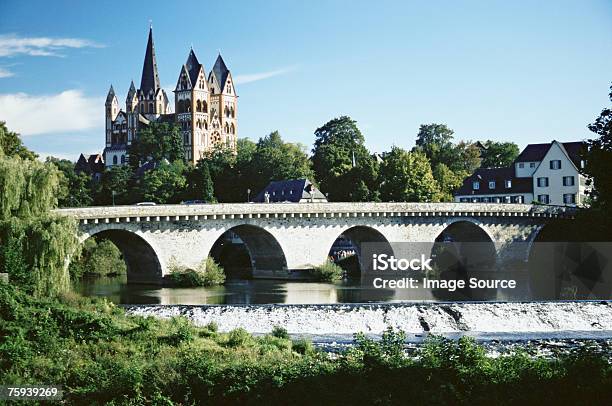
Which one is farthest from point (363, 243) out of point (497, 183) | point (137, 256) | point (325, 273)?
point (497, 183)

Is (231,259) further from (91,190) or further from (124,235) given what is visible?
(91,190)

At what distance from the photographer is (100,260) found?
63656mm

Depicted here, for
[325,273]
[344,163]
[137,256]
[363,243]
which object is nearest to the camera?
[137,256]

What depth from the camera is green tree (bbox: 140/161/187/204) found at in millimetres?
89062

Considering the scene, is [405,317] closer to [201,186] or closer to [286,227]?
[286,227]

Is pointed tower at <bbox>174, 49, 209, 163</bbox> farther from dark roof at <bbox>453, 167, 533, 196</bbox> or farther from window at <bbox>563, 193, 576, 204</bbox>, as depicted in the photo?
window at <bbox>563, 193, 576, 204</bbox>

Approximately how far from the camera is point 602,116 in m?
39.1

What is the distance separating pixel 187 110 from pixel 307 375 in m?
119

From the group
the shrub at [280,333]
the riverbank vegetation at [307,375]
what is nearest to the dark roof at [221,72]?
the shrub at [280,333]

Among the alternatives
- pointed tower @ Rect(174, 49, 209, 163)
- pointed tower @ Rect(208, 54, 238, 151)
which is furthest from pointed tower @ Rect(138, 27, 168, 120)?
pointed tower @ Rect(208, 54, 238, 151)

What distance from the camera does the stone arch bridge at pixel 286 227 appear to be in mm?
50875

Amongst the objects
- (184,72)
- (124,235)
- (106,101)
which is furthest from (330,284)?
(106,101)

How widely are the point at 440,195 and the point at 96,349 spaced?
58.3 metres

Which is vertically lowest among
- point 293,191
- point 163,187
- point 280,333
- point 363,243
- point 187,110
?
point 280,333
